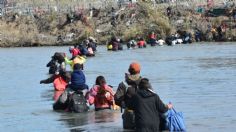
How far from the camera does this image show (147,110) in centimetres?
1269

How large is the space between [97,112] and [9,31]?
59.2 meters

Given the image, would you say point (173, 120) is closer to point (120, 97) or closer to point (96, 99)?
point (120, 97)

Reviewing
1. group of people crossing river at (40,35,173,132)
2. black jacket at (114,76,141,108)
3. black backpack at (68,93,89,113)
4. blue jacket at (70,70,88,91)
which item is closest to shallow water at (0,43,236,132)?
black backpack at (68,93,89,113)

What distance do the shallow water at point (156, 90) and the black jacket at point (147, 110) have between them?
310 cm

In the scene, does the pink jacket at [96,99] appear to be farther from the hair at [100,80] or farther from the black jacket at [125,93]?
the black jacket at [125,93]

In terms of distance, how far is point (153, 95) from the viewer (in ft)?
42.0

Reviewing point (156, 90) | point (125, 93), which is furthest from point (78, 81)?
point (156, 90)

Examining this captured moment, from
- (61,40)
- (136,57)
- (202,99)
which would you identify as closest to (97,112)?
(202,99)

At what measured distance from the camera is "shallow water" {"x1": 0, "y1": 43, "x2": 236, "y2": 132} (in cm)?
1734

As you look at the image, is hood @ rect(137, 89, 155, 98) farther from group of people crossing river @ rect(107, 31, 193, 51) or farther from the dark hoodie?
group of people crossing river @ rect(107, 31, 193, 51)

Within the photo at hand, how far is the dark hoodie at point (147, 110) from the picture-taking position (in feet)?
41.6

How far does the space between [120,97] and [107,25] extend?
58.8 metres

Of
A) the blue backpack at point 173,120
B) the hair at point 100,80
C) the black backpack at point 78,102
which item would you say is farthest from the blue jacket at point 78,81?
the blue backpack at point 173,120

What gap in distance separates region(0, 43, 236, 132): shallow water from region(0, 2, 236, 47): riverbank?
81.7 feet
